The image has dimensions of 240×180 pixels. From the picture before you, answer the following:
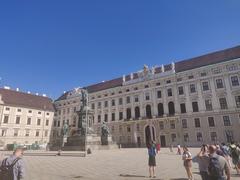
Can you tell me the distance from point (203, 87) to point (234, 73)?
610 centimetres

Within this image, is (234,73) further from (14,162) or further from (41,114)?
(41,114)

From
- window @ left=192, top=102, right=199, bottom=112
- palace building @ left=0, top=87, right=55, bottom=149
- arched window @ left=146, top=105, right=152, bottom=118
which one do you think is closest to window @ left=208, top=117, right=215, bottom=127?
window @ left=192, top=102, right=199, bottom=112

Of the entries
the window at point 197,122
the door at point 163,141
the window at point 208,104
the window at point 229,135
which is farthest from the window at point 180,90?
the window at point 229,135

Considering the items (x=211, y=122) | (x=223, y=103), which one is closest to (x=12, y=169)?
(x=211, y=122)

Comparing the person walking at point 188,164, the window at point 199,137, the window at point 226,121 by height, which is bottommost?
the person walking at point 188,164

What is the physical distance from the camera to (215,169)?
414 cm

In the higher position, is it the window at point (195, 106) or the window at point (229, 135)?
the window at point (195, 106)

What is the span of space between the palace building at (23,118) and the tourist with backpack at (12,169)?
48.4m

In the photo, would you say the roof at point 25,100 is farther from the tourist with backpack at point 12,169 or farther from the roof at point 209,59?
the tourist with backpack at point 12,169

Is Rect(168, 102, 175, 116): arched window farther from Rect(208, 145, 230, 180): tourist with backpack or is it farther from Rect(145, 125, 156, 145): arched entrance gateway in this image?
Rect(208, 145, 230, 180): tourist with backpack

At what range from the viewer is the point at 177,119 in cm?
3978

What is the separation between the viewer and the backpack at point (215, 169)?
13.5ft

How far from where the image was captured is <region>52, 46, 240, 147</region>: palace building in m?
35.6

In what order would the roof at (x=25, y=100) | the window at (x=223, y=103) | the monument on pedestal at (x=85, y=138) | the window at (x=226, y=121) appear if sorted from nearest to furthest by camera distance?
1. the monument on pedestal at (x=85, y=138)
2. the window at (x=226, y=121)
3. the window at (x=223, y=103)
4. the roof at (x=25, y=100)
